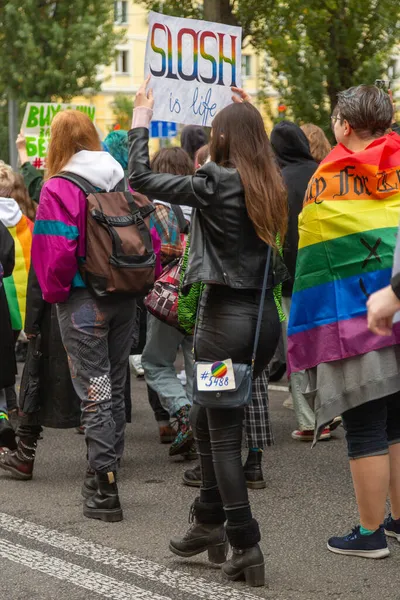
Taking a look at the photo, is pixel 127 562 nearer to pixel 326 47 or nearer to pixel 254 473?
pixel 254 473

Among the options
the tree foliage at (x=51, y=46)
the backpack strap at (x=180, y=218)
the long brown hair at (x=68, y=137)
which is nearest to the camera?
the long brown hair at (x=68, y=137)

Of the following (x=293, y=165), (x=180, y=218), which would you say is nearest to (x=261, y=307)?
(x=180, y=218)

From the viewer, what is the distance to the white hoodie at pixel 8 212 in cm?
768

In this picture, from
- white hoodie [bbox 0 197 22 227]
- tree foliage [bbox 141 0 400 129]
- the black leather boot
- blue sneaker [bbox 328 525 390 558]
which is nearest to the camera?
the black leather boot

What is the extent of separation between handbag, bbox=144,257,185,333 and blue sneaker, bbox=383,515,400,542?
1819 millimetres

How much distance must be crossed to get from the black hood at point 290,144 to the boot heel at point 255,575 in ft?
11.2

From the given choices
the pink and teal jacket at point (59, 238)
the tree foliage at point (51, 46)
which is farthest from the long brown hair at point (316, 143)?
the tree foliage at point (51, 46)

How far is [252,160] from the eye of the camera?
14.3 ft

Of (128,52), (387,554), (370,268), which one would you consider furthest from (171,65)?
(128,52)

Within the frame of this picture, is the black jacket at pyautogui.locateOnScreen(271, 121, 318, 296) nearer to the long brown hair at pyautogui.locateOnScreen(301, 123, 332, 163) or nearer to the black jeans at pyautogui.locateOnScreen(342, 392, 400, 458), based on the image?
the long brown hair at pyautogui.locateOnScreen(301, 123, 332, 163)

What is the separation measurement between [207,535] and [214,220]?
131 cm

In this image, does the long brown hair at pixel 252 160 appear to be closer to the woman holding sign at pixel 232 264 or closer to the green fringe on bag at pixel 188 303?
the woman holding sign at pixel 232 264

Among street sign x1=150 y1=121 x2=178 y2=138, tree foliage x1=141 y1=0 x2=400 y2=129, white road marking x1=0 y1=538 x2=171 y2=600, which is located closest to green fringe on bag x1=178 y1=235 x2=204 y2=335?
white road marking x1=0 y1=538 x2=171 y2=600

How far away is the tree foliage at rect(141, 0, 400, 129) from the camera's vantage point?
16.4m
